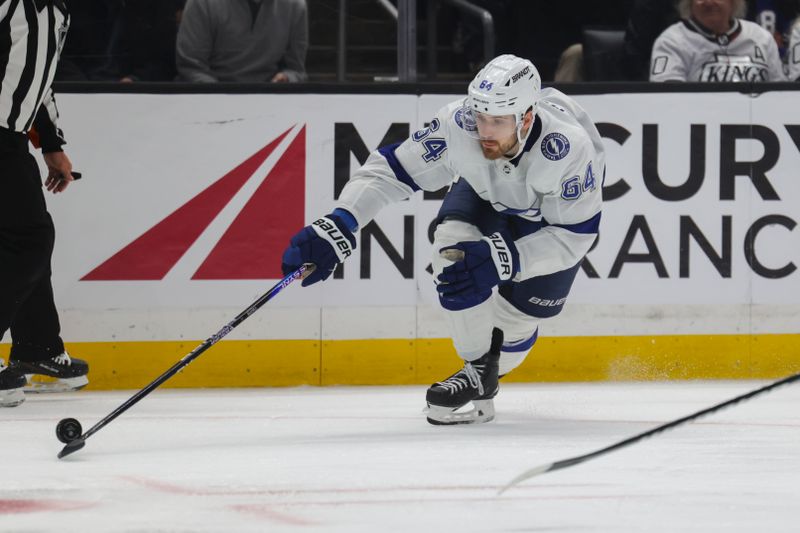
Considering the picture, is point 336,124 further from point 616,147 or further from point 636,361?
point 636,361

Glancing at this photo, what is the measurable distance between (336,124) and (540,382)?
1.10 m

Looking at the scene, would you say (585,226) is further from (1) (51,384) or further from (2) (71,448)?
(1) (51,384)

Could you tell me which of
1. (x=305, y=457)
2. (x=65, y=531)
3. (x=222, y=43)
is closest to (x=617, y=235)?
(x=222, y=43)

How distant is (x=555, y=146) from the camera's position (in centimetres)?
347

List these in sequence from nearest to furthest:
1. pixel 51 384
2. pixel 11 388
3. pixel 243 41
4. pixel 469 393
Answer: pixel 469 393
pixel 11 388
pixel 51 384
pixel 243 41

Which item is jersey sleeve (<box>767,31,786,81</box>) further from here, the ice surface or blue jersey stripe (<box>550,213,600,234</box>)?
blue jersey stripe (<box>550,213,600,234</box>)

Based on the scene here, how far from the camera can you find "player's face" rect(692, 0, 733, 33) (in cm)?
Result: 498

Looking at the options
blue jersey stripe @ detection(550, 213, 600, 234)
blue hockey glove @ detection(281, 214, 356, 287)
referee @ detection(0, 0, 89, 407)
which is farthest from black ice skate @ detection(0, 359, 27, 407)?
blue jersey stripe @ detection(550, 213, 600, 234)

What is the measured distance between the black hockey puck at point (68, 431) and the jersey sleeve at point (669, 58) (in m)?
2.57

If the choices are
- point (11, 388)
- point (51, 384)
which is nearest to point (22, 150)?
point (11, 388)

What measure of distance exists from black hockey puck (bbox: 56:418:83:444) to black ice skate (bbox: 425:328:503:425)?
953 millimetres

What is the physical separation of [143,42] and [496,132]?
1682mm

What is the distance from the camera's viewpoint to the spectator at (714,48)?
4922mm

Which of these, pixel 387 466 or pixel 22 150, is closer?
pixel 387 466
